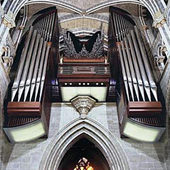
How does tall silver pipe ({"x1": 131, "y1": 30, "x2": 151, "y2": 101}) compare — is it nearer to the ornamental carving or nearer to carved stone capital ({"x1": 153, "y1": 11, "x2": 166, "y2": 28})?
carved stone capital ({"x1": 153, "y1": 11, "x2": 166, "y2": 28})

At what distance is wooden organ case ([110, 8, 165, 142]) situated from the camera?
23.1 feet

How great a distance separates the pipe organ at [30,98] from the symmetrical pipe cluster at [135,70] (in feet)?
7.61

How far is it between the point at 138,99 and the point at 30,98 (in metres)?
2.84

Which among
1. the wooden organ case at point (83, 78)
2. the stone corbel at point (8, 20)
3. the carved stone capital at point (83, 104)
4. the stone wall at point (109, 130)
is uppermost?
the stone corbel at point (8, 20)

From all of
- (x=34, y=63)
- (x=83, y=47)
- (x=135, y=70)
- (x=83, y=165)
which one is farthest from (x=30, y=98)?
(x=83, y=47)

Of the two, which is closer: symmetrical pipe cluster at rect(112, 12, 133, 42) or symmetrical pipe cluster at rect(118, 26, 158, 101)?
symmetrical pipe cluster at rect(118, 26, 158, 101)

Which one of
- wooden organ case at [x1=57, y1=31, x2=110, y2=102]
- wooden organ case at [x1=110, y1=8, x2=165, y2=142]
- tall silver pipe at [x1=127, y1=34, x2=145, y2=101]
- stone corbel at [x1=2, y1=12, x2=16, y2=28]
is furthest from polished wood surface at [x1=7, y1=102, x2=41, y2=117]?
tall silver pipe at [x1=127, y1=34, x2=145, y2=101]

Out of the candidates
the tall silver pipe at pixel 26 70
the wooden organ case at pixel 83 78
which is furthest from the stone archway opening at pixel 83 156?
the tall silver pipe at pixel 26 70

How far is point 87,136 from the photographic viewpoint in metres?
8.34

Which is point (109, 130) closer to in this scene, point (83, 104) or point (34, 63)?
point (83, 104)

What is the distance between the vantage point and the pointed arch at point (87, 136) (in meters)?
7.51

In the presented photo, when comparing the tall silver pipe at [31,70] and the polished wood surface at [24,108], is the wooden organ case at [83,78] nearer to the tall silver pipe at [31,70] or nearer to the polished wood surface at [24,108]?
the tall silver pipe at [31,70]

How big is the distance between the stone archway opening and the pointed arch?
2.04 m

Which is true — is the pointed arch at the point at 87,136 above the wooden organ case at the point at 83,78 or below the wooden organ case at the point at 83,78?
below
